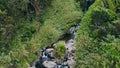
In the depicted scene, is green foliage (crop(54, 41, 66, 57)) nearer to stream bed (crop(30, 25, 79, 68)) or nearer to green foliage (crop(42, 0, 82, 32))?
stream bed (crop(30, 25, 79, 68))

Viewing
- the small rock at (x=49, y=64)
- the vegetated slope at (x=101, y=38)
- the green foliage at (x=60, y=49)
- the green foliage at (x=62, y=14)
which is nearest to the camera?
the vegetated slope at (x=101, y=38)

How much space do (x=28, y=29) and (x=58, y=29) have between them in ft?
6.79

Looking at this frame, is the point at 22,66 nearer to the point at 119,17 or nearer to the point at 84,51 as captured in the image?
the point at 84,51

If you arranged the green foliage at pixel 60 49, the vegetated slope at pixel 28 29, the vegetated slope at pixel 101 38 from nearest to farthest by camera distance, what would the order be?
the vegetated slope at pixel 101 38 → the vegetated slope at pixel 28 29 → the green foliage at pixel 60 49

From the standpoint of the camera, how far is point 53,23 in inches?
665

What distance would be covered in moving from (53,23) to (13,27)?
280 cm

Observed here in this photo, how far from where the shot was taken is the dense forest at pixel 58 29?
12.7 metres

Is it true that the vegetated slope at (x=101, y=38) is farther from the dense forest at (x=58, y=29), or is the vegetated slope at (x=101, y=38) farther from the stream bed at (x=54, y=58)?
the stream bed at (x=54, y=58)

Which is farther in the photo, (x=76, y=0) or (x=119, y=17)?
(x=76, y=0)

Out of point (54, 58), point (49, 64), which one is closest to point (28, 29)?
point (54, 58)

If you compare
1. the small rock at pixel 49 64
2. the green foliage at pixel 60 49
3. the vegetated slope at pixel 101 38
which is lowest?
the small rock at pixel 49 64

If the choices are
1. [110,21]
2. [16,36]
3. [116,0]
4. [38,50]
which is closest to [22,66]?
[38,50]

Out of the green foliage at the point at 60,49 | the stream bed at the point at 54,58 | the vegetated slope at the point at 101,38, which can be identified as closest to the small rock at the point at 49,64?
the stream bed at the point at 54,58

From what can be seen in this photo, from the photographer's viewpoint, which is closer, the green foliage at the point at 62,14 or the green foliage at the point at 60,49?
the green foliage at the point at 60,49
